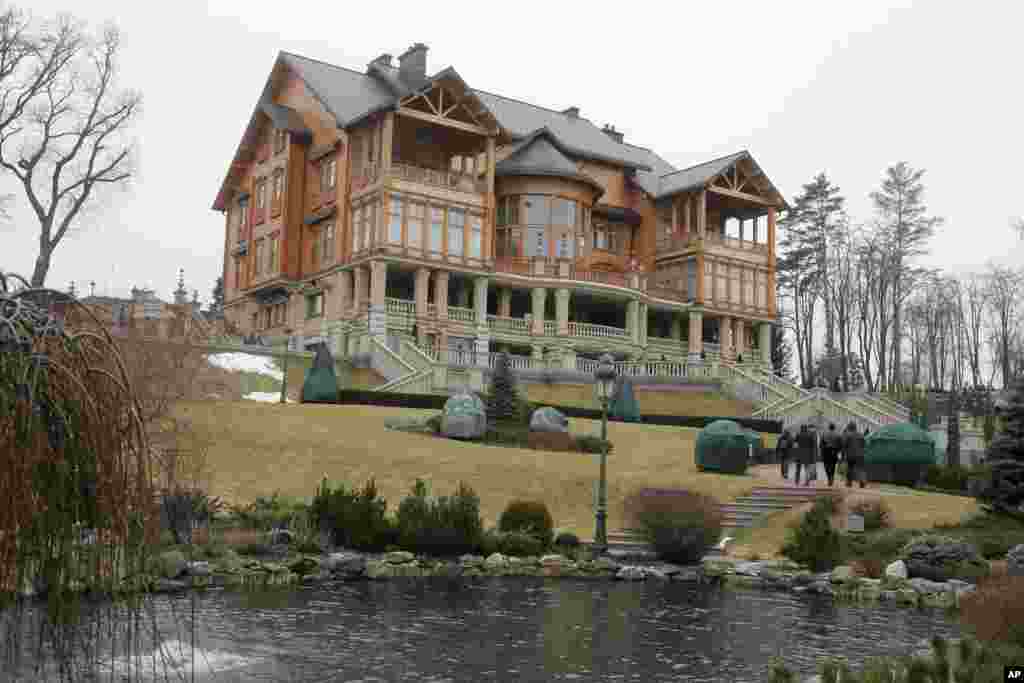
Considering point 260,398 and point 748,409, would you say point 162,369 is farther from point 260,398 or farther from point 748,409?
point 748,409

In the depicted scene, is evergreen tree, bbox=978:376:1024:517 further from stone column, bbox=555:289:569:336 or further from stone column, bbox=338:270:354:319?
stone column, bbox=338:270:354:319

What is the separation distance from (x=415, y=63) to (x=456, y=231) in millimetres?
9335

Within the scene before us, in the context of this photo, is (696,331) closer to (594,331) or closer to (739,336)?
(739,336)

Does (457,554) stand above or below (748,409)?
below

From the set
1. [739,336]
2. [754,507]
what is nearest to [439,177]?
[739,336]

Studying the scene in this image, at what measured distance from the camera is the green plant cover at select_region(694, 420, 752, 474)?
90.2ft

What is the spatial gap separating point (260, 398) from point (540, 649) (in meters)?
27.5

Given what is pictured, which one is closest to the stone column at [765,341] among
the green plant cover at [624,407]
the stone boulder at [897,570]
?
the green plant cover at [624,407]

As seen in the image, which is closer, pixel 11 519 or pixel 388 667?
pixel 11 519

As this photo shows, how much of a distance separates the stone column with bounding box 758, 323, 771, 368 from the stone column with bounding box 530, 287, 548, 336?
15.8 metres

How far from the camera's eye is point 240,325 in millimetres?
55125

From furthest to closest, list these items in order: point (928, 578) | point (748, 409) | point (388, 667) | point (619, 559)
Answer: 1. point (748, 409)
2. point (619, 559)
3. point (928, 578)
4. point (388, 667)

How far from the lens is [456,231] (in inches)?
1866

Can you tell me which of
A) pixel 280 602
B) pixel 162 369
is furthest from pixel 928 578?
pixel 162 369
